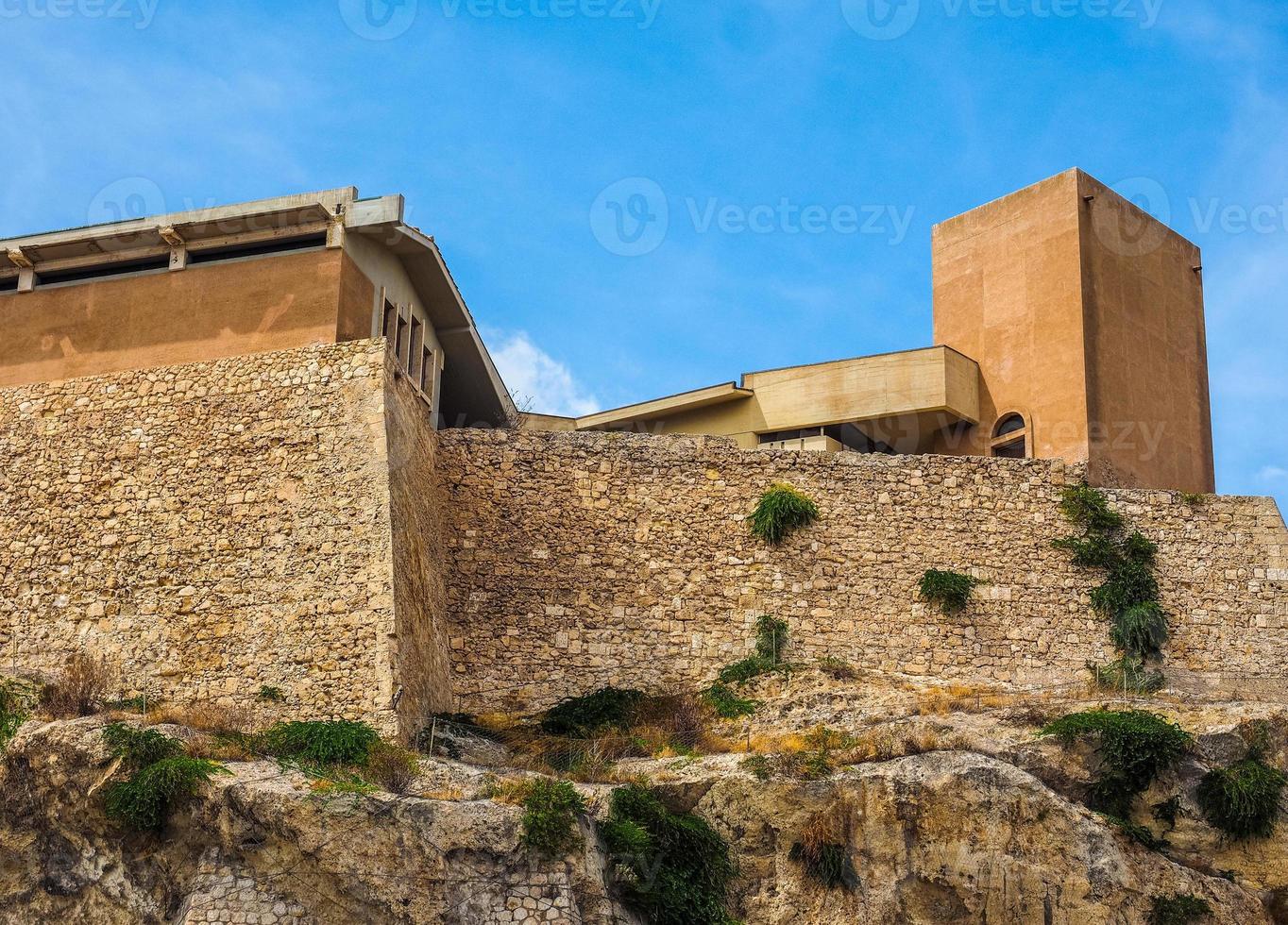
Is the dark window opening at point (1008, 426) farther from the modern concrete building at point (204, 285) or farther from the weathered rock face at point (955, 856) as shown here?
the modern concrete building at point (204, 285)

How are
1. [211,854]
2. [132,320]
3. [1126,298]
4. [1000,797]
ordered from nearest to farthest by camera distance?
[211,854] → [1000,797] → [132,320] → [1126,298]

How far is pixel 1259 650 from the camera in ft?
81.2

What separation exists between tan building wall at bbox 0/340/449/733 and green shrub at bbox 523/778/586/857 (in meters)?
2.71

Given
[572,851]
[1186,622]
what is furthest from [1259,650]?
[572,851]

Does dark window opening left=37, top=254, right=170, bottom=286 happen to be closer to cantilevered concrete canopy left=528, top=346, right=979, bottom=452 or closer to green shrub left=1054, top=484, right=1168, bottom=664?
cantilevered concrete canopy left=528, top=346, right=979, bottom=452

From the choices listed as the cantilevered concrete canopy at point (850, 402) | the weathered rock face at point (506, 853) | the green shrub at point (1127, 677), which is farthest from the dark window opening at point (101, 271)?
the green shrub at point (1127, 677)

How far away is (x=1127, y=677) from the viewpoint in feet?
78.7

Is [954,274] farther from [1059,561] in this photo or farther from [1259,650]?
[1259,650]

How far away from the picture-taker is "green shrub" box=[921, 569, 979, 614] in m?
24.6

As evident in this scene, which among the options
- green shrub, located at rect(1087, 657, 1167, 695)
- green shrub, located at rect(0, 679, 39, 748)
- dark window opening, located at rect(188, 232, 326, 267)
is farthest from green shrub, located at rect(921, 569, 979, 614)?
green shrub, located at rect(0, 679, 39, 748)

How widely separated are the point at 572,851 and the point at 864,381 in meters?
14.6

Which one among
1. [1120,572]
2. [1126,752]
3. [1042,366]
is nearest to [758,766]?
[1126,752]

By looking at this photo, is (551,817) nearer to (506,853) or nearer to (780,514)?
(506,853)

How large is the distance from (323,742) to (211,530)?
425 centimetres
